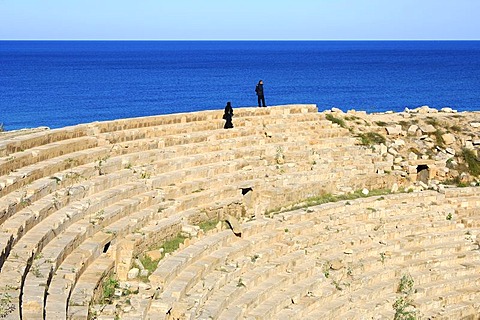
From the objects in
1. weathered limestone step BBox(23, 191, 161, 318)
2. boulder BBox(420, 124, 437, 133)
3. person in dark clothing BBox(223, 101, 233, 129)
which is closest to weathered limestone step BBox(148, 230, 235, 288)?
weathered limestone step BBox(23, 191, 161, 318)

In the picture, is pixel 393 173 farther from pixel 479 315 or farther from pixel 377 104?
pixel 377 104

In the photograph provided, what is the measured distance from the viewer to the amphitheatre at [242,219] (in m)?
13.5

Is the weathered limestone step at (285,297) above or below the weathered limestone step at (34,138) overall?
below

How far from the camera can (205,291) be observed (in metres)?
14.6

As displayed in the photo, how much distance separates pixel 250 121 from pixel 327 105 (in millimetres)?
39221

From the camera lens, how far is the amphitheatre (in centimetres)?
1353

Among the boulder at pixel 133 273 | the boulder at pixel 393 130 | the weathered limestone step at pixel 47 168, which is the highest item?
the boulder at pixel 393 130

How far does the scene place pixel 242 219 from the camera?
19.4 m

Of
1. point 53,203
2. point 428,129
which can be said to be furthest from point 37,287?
point 428,129

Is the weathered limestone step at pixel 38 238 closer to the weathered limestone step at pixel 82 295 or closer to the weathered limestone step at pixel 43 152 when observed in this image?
the weathered limestone step at pixel 82 295

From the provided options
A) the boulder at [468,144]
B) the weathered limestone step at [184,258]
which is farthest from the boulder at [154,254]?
the boulder at [468,144]

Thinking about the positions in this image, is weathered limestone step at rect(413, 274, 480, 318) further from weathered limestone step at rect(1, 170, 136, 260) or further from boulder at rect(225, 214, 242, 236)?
weathered limestone step at rect(1, 170, 136, 260)

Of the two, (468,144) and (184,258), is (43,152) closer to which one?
(184,258)

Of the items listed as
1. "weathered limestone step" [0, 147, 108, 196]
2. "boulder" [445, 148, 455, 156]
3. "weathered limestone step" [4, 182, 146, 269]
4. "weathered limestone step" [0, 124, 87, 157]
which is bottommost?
"weathered limestone step" [4, 182, 146, 269]
